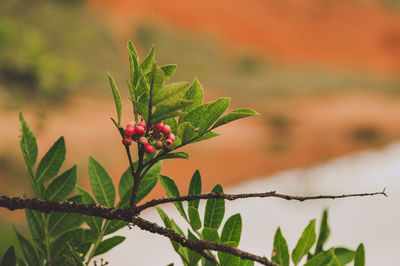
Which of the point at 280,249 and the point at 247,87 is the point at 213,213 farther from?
the point at 247,87

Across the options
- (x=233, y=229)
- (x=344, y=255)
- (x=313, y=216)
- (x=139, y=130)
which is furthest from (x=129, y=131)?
(x=313, y=216)

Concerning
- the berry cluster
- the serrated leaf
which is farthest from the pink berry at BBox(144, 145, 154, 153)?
the serrated leaf

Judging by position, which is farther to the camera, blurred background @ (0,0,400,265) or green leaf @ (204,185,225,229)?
blurred background @ (0,0,400,265)

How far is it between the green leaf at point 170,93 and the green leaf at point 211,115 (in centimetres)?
5

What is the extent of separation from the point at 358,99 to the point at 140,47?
429 centimetres

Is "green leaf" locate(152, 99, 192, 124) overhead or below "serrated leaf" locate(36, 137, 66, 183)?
below

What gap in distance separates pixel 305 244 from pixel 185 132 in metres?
0.18

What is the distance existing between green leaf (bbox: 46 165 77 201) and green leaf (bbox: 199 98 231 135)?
0.15 meters

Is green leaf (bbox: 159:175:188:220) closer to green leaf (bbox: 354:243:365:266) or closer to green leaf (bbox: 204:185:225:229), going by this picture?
green leaf (bbox: 204:185:225:229)

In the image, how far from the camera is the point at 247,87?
7984mm

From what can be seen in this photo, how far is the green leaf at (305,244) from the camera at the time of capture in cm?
42

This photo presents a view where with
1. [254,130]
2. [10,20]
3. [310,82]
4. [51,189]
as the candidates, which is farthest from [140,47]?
[51,189]

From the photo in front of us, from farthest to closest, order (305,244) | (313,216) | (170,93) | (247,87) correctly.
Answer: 1. (247,87)
2. (313,216)
3. (305,244)
4. (170,93)

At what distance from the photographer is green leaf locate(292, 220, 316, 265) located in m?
0.42
